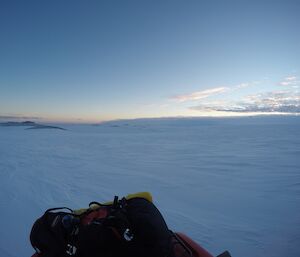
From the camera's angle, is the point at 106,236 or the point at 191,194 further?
the point at 191,194

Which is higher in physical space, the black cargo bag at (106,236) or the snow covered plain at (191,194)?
the black cargo bag at (106,236)

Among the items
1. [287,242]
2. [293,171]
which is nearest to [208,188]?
[287,242]

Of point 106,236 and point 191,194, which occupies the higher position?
point 106,236

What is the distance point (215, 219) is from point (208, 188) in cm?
152

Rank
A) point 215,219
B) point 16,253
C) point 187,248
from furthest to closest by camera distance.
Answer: point 215,219, point 16,253, point 187,248

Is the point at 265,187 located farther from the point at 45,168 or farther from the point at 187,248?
the point at 45,168

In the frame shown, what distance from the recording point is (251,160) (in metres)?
8.06

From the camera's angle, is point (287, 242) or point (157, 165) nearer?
point (287, 242)

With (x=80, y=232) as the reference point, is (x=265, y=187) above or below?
below

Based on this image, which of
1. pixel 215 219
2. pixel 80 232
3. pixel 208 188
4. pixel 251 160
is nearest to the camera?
pixel 80 232

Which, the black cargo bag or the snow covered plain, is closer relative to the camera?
the black cargo bag

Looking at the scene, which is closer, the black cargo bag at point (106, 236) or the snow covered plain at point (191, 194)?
the black cargo bag at point (106, 236)

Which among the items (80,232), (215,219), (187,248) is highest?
(80,232)

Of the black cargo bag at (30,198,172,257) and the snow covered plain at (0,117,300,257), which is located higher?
the black cargo bag at (30,198,172,257)
